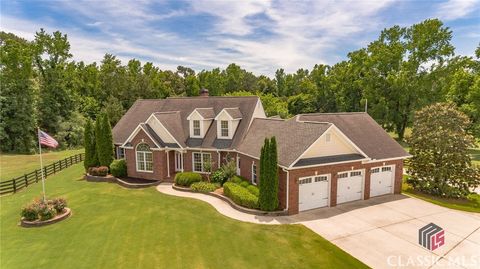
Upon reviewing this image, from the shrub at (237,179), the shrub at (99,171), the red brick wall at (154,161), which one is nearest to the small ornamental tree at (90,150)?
the shrub at (99,171)

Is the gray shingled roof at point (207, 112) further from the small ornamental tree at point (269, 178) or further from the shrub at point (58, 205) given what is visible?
the shrub at point (58, 205)

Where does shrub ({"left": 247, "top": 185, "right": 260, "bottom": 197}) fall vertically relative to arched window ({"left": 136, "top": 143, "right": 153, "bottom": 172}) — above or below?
below

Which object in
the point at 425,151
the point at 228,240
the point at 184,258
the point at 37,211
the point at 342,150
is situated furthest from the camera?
the point at 425,151

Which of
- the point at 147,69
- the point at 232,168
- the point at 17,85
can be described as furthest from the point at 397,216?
the point at 147,69

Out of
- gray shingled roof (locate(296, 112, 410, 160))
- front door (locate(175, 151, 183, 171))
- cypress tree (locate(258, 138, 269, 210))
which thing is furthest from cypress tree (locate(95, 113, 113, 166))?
gray shingled roof (locate(296, 112, 410, 160))

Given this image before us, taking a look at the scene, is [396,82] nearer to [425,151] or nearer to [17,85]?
[425,151]

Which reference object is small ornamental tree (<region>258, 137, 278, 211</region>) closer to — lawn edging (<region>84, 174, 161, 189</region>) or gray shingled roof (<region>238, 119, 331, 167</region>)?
gray shingled roof (<region>238, 119, 331, 167</region>)
